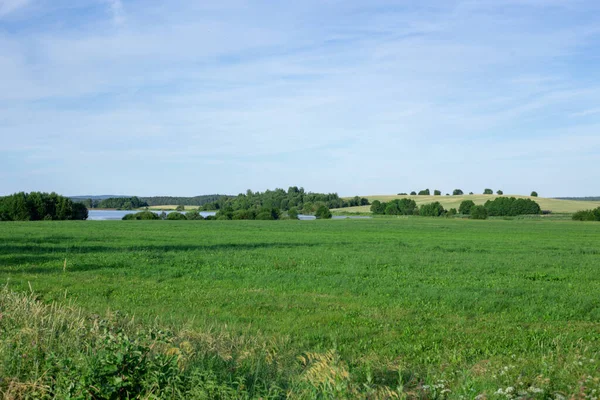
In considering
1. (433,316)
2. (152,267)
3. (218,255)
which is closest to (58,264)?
(152,267)

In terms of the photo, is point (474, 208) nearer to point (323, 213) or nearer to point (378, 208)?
point (378, 208)

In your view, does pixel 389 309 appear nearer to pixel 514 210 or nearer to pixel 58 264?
pixel 58 264

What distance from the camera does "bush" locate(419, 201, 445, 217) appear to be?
11012 centimetres

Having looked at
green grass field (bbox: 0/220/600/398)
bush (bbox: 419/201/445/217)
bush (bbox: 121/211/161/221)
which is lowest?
green grass field (bbox: 0/220/600/398)

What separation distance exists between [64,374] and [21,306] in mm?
3503

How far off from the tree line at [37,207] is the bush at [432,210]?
66.4 m

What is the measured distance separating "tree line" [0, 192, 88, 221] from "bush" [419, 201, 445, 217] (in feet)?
218

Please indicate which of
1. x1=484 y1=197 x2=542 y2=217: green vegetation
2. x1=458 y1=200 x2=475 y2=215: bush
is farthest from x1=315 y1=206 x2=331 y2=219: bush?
x1=484 y1=197 x2=542 y2=217: green vegetation

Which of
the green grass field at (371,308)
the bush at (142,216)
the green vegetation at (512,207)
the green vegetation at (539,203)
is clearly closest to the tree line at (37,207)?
the bush at (142,216)

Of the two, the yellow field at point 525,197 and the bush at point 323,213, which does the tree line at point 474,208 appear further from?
the bush at point 323,213

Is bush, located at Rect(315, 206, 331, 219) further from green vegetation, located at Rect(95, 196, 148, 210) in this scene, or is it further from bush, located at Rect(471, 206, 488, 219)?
green vegetation, located at Rect(95, 196, 148, 210)

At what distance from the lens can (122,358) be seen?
579 cm

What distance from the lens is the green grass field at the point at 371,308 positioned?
740cm

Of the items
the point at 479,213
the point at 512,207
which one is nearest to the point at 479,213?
the point at 479,213
